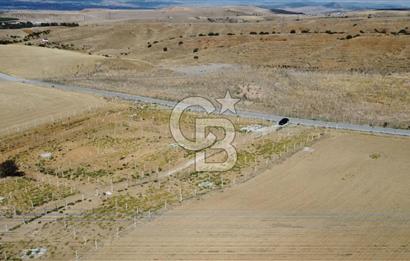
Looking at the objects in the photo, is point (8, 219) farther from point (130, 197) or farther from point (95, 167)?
point (95, 167)

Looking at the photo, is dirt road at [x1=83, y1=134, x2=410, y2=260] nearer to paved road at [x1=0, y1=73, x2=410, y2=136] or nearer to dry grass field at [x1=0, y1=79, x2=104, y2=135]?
paved road at [x1=0, y1=73, x2=410, y2=136]

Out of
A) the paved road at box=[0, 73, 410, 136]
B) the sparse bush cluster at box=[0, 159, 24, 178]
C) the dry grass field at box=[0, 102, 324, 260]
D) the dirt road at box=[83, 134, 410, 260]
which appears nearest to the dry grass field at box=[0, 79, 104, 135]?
the dry grass field at box=[0, 102, 324, 260]

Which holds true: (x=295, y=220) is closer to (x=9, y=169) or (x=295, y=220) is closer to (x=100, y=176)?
(x=100, y=176)

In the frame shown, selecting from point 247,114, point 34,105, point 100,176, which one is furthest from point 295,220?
point 34,105

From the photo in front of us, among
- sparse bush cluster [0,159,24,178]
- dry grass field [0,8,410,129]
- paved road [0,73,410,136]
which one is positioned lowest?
sparse bush cluster [0,159,24,178]

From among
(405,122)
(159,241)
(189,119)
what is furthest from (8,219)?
(405,122)

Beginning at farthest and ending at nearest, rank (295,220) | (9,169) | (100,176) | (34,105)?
(34,105) → (9,169) → (100,176) → (295,220)

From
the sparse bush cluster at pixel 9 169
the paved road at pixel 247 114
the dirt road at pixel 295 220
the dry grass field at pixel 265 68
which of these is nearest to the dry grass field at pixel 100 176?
the sparse bush cluster at pixel 9 169

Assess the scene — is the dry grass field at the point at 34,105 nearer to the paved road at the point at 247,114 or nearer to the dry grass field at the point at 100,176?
the dry grass field at the point at 100,176

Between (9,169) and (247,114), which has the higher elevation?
(247,114)
